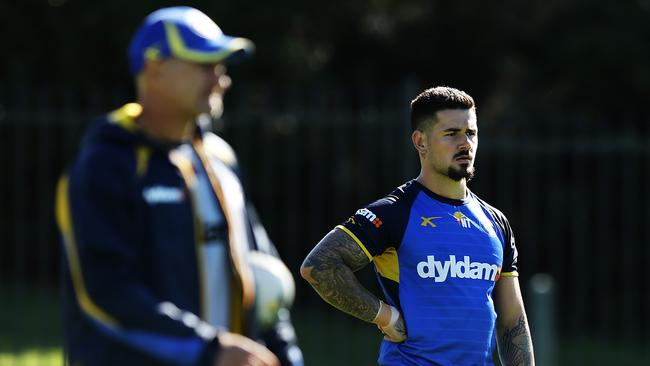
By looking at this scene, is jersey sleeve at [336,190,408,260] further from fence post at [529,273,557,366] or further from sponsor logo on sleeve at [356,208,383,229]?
fence post at [529,273,557,366]

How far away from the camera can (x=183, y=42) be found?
11.5ft

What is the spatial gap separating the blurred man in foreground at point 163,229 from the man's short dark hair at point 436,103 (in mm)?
1406

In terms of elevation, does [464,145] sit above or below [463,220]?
above

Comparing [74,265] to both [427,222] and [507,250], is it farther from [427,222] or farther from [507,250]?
[507,250]

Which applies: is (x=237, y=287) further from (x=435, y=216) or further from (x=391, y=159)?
(x=391, y=159)

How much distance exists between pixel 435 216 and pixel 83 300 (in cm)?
175

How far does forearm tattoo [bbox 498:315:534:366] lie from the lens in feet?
16.0

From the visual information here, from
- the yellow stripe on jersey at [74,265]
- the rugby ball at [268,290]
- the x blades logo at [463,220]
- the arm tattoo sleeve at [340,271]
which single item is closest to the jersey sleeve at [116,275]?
the yellow stripe on jersey at [74,265]

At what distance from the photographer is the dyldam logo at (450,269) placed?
4699 mm

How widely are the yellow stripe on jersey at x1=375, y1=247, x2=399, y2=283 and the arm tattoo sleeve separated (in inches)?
3.9

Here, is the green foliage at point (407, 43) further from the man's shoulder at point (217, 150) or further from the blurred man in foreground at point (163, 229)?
the blurred man in foreground at point (163, 229)

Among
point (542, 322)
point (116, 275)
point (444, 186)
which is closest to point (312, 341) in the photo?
point (542, 322)

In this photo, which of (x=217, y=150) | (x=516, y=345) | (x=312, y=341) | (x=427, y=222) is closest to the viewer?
(x=217, y=150)

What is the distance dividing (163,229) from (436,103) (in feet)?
5.78
